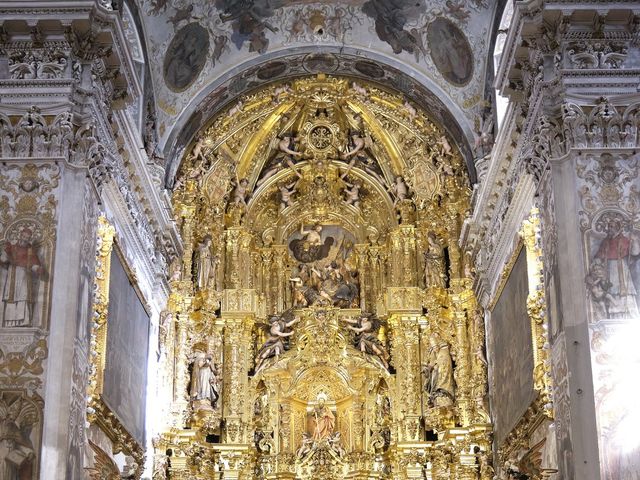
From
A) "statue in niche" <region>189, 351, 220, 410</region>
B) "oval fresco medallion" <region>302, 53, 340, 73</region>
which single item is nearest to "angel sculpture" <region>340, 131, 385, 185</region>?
"oval fresco medallion" <region>302, 53, 340, 73</region>

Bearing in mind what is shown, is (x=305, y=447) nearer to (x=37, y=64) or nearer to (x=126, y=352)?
(x=126, y=352)

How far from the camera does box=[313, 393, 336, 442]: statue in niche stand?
27.2 metres

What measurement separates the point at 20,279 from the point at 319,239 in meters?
13.8

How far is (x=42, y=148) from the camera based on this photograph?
16.9 meters

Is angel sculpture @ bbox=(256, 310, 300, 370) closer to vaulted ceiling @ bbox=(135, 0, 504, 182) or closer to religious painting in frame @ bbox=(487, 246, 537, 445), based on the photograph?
vaulted ceiling @ bbox=(135, 0, 504, 182)

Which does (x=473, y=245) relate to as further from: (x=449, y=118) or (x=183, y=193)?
(x=183, y=193)

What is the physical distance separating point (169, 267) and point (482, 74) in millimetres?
8362

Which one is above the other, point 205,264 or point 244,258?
point 244,258

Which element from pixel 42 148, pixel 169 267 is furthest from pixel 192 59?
pixel 42 148

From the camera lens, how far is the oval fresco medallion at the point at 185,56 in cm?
2475

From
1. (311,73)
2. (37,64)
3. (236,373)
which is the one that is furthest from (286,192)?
(37,64)

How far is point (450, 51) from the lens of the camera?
82.0ft

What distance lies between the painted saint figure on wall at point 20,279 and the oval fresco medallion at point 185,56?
362 inches

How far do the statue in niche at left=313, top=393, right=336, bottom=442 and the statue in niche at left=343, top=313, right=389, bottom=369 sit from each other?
1.66 meters
